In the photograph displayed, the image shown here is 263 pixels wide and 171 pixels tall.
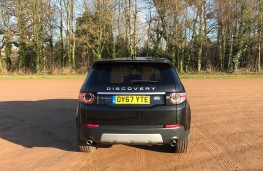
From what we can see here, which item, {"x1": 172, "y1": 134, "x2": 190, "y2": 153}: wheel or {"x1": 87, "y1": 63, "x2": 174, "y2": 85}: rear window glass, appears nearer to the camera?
{"x1": 87, "y1": 63, "x2": 174, "y2": 85}: rear window glass

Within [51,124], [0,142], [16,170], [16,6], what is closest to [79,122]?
[16,170]

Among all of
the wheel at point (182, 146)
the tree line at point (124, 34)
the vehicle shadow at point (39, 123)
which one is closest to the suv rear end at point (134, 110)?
the wheel at point (182, 146)

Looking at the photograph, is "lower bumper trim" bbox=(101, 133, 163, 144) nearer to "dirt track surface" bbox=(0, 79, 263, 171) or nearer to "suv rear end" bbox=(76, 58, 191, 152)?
"suv rear end" bbox=(76, 58, 191, 152)

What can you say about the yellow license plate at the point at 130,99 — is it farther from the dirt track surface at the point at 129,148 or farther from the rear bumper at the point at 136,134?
the dirt track surface at the point at 129,148

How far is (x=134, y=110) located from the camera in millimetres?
4539

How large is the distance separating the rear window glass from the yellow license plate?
0.80ft

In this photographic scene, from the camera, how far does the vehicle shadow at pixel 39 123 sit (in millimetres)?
6113

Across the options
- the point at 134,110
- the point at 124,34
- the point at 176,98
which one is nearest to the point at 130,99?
the point at 134,110

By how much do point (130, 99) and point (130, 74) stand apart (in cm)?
48

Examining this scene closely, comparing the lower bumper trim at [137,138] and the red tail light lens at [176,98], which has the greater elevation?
the red tail light lens at [176,98]

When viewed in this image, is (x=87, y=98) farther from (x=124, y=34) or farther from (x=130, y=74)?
(x=124, y=34)

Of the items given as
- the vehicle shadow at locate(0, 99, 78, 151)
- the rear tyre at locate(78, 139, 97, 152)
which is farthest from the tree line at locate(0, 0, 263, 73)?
the rear tyre at locate(78, 139, 97, 152)

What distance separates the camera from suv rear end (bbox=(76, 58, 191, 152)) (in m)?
4.54

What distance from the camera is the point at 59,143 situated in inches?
235
